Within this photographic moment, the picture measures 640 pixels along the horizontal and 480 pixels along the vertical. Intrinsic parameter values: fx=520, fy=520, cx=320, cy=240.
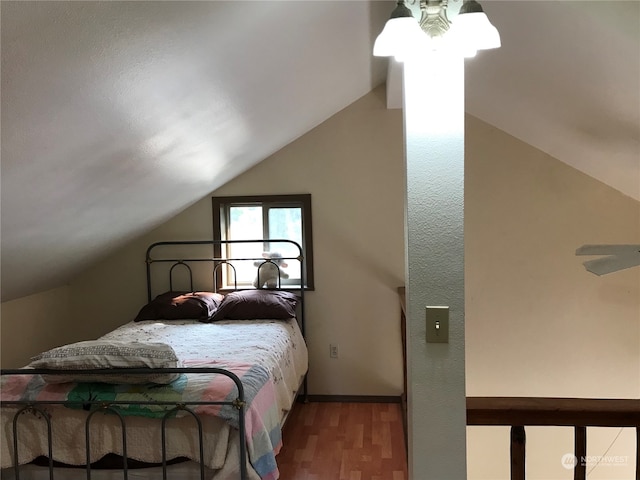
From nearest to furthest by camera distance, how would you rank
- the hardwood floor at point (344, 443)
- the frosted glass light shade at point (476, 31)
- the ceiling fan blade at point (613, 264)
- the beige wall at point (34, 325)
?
the ceiling fan blade at point (613, 264) → the frosted glass light shade at point (476, 31) → the hardwood floor at point (344, 443) → the beige wall at point (34, 325)

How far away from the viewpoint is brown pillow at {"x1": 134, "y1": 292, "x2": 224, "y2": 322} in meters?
3.71

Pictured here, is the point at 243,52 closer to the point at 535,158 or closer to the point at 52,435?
the point at 52,435

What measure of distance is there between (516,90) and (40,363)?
107 inches

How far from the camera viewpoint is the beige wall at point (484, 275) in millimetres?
3766

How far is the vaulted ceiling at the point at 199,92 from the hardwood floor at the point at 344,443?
1789 millimetres

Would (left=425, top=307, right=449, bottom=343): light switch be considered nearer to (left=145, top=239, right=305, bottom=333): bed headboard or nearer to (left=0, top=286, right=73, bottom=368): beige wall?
(left=145, top=239, right=305, bottom=333): bed headboard

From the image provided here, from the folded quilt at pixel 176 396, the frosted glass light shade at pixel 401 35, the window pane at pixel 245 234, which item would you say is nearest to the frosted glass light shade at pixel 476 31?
the frosted glass light shade at pixel 401 35

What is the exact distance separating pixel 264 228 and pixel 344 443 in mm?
1732

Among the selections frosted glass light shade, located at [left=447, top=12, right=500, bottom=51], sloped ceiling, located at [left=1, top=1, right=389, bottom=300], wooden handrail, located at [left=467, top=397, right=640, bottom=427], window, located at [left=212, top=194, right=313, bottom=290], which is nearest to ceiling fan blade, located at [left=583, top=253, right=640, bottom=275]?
wooden handrail, located at [left=467, top=397, right=640, bottom=427]

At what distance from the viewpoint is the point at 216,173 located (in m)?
3.54

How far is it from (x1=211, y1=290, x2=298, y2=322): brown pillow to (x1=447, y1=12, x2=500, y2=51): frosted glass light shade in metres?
2.44

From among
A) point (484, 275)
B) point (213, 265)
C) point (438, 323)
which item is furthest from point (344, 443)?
point (438, 323)

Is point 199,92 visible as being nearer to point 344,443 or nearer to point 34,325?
point 344,443

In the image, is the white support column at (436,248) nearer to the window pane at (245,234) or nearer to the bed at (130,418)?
the bed at (130,418)
